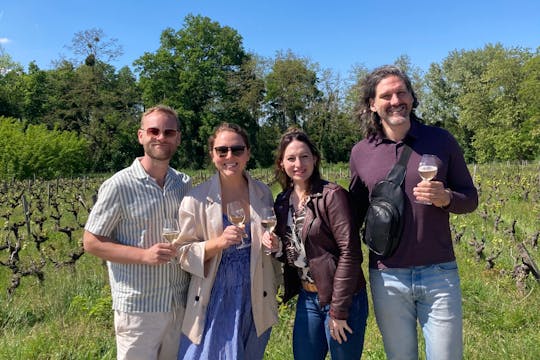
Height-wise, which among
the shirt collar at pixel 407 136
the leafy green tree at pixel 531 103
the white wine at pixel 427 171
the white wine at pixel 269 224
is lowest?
the white wine at pixel 269 224

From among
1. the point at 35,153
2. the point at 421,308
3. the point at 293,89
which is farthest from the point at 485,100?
the point at 421,308

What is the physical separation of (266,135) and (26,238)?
37.6m

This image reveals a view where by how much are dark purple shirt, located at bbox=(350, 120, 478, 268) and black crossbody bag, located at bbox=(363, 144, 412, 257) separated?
0.04 m

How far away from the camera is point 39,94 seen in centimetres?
4791

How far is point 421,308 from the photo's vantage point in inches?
100

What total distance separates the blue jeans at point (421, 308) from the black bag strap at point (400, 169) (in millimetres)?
537

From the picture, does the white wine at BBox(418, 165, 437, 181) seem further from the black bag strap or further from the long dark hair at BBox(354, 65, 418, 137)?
the long dark hair at BBox(354, 65, 418, 137)

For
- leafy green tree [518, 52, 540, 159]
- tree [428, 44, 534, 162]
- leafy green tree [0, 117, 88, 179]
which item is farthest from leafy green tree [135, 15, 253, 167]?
leafy green tree [518, 52, 540, 159]

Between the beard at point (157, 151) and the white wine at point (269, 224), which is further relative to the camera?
the beard at point (157, 151)

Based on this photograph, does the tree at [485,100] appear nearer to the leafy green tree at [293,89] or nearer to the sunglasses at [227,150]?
the leafy green tree at [293,89]

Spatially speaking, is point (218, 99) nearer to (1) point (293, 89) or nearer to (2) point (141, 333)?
(1) point (293, 89)

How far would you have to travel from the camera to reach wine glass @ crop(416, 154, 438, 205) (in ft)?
7.44

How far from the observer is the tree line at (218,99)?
43562 mm

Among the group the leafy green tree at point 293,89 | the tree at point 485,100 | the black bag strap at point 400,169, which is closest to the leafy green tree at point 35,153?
the leafy green tree at point 293,89
